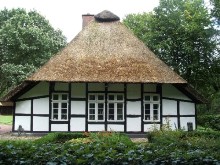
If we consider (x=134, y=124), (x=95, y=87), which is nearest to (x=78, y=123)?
(x=95, y=87)

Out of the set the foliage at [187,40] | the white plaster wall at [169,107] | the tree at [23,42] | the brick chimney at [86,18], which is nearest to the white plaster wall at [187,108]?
the white plaster wall at [169,107]

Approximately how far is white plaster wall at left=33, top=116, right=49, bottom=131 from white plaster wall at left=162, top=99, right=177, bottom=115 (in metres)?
7.29

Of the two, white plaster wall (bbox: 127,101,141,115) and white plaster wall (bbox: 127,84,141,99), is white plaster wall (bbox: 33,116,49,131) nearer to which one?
white plaster wall (bbox: 127,101,141,115)

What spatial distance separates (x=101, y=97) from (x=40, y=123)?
13.2 feet

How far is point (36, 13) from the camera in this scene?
3953 centimetres

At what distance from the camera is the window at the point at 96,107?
2328 centimetres

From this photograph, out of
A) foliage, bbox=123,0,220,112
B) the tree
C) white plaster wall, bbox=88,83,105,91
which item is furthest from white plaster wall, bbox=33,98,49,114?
the tree

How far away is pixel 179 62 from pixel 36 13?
15911 millimetres

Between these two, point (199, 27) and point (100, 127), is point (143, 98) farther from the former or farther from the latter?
point (199, 27)

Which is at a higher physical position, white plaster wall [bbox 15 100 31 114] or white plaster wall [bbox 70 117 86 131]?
white plaster wall [bbox 15 100 31 114]

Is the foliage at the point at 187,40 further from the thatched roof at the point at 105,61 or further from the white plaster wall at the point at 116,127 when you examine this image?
the white plaster wall at the point at 116,127

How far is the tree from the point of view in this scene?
36750 millimetres

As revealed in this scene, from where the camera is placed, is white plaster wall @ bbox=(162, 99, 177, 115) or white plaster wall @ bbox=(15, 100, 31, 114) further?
white plaster wall @ bbox=(162, 99, 177, 115)

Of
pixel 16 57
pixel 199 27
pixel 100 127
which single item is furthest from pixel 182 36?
pixel 16 57
